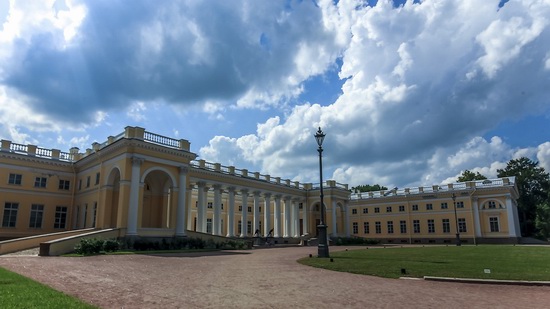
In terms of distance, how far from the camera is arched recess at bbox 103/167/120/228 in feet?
95.8

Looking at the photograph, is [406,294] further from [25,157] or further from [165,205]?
[25,157]

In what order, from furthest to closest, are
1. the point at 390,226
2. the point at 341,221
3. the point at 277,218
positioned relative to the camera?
the point at 390,226, the point at 341,221, the point at 277,218

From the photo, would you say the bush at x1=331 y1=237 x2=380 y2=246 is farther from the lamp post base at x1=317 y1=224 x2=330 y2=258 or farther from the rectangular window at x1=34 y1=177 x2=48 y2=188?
the rectangular window at x1=34 y1=177 x2=48 y2=188

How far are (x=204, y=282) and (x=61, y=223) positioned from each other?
2965 centimetres

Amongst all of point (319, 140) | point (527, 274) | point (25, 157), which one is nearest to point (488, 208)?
point (319, 140)

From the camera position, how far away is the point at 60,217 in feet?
111

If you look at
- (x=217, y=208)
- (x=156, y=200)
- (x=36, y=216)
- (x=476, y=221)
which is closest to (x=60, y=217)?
(x=36, y=216)

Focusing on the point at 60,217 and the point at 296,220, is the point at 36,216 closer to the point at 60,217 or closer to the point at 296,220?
the point at 60,217

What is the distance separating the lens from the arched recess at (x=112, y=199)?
29.2 metres

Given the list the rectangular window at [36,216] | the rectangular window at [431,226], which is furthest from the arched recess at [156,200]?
the rectangular window at [431,226]

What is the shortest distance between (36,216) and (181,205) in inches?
535

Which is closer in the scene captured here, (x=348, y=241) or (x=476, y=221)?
(x=348, y=241)

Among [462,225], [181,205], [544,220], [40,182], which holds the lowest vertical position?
[462,225]

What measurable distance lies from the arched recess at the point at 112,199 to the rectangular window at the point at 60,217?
767cm
